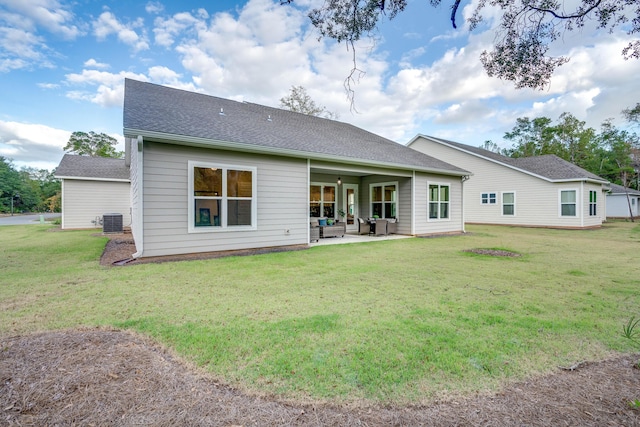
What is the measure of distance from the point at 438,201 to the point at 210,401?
12.1m

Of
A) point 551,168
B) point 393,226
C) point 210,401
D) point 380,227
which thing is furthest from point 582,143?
point 210,401

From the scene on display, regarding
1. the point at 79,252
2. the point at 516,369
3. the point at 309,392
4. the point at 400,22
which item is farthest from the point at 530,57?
the point at 79,252

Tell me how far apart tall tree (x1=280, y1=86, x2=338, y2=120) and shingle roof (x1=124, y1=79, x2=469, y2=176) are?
473 inches

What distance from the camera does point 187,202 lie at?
22.1ft

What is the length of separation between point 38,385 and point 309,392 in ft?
6.18

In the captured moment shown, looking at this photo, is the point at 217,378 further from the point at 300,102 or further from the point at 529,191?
the point at 300,102

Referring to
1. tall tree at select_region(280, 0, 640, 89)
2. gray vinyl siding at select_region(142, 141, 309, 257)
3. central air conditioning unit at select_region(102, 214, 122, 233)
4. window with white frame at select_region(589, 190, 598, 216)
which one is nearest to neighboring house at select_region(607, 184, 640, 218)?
window with white frame at select_region(589, 190, 598, 216)

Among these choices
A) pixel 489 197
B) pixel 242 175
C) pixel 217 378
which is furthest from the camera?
pixel 489 197

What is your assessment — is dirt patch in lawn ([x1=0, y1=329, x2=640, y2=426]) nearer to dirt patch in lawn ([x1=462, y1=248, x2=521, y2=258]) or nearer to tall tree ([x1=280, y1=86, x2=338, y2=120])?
dirt patch in lawn ([x1=462, y1=248, x2=521, y2=258])

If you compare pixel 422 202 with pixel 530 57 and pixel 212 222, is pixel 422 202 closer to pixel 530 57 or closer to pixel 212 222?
pixel 530 57

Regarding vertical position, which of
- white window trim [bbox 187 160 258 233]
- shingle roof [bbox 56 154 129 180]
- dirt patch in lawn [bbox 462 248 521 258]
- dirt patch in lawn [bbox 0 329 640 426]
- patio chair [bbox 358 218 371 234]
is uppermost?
shingle roof [bbox 56 154 129 180]

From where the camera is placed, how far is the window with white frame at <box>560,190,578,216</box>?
50.0 feet

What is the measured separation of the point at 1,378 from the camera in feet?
6.57

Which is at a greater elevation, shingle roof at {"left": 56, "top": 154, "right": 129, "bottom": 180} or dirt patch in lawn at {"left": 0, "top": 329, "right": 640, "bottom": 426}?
shingle roof at {"left": 56, "top": 154, "right": 129, "bottom": 180}
